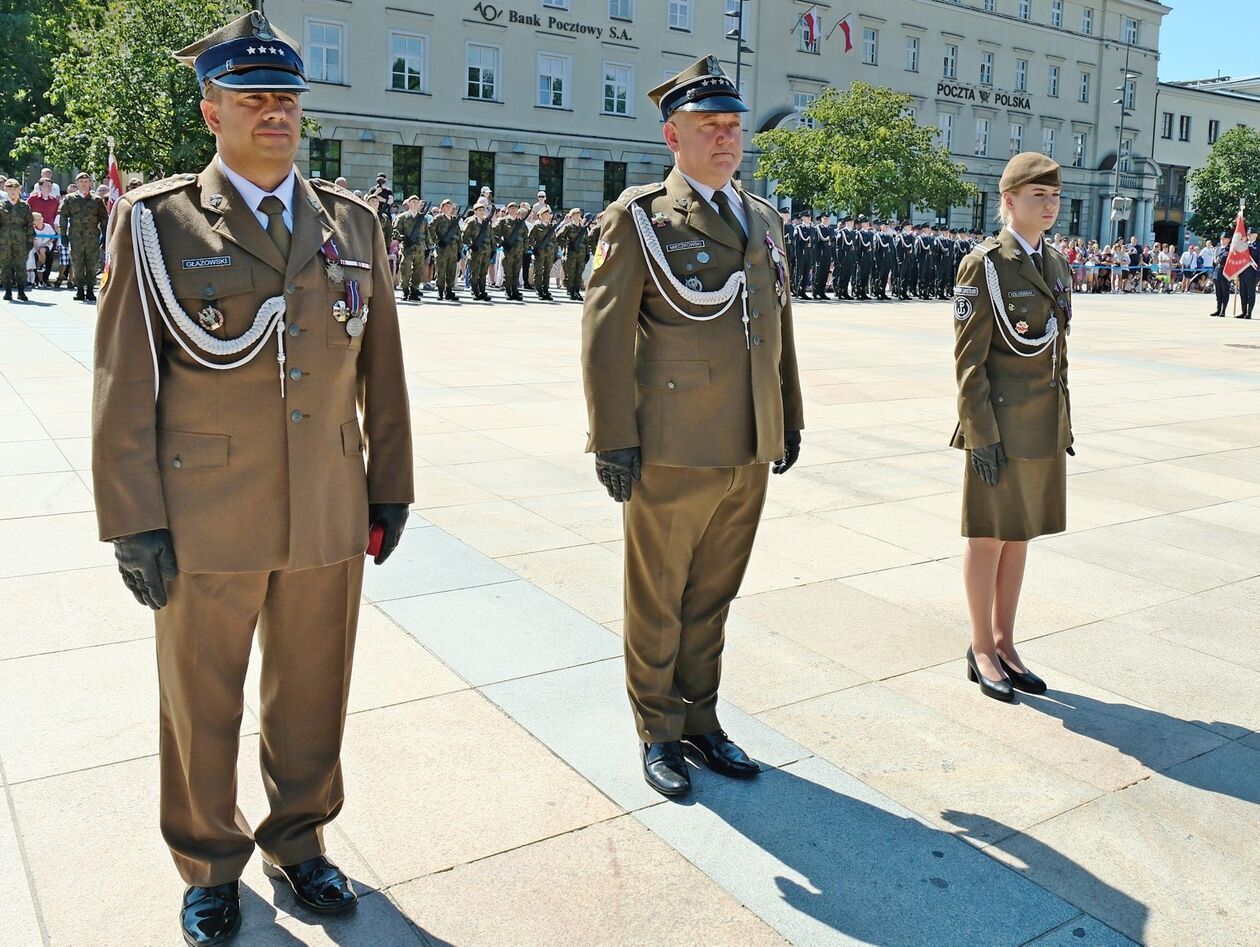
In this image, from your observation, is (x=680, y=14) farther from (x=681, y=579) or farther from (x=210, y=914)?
(x=210, y=914)

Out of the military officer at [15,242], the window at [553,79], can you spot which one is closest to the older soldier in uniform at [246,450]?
the military officer at [15,242]

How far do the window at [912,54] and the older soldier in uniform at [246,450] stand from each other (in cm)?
5682

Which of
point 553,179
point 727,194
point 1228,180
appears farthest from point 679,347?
point 1228,180

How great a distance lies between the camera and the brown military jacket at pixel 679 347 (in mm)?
3803

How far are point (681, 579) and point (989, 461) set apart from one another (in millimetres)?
1441

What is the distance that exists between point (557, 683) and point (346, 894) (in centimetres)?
164

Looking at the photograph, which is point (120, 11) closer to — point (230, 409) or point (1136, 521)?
point (1136, 521)

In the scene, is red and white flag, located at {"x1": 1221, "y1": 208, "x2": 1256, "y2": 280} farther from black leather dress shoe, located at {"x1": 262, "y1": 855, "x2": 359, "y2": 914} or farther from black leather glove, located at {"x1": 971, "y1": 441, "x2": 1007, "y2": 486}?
black leather dress shoe, located at {"x1": 262, "y1": 855, "x2": 359, "y2": 914}

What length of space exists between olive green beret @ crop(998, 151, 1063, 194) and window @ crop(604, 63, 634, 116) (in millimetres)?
43348

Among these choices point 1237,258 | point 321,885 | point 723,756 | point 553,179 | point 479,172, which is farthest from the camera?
point 553,179

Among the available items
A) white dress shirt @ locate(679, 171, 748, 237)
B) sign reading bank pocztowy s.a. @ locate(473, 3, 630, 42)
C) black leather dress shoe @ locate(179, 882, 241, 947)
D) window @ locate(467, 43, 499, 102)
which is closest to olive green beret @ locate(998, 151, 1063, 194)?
white dress shirt @ locate(679, 171, 748, 237)

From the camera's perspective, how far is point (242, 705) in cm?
317

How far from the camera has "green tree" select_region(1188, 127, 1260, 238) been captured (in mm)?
67875

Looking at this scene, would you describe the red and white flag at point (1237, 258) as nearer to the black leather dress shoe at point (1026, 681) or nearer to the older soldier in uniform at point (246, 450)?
the black leather dress shoe at point (1026, 681)
